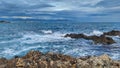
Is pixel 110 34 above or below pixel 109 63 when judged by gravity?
below

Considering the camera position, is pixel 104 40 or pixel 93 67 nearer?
pixel 93 67

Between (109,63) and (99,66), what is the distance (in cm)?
81

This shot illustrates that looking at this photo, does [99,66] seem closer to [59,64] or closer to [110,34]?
[59,64]

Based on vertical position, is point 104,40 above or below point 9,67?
below

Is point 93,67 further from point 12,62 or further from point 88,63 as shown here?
point 12,62

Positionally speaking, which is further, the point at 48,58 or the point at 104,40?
the point at 104,40

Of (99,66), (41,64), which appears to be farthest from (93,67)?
(41,64)

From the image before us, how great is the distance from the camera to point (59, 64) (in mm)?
13430

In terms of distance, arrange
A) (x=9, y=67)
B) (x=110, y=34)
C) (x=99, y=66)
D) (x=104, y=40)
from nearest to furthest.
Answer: (x=99, y=66), (x=9, y=67), (x=104, y=40), (x=110, y=34)

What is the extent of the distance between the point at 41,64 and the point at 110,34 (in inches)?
1544

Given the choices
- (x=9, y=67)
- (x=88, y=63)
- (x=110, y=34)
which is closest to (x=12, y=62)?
(x=9, y=67)

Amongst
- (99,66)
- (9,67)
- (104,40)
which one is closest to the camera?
(99,66)

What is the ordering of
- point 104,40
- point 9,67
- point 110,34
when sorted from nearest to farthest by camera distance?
point 9,67, point 104,40, point 110,34

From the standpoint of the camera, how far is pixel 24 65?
1337 cm
